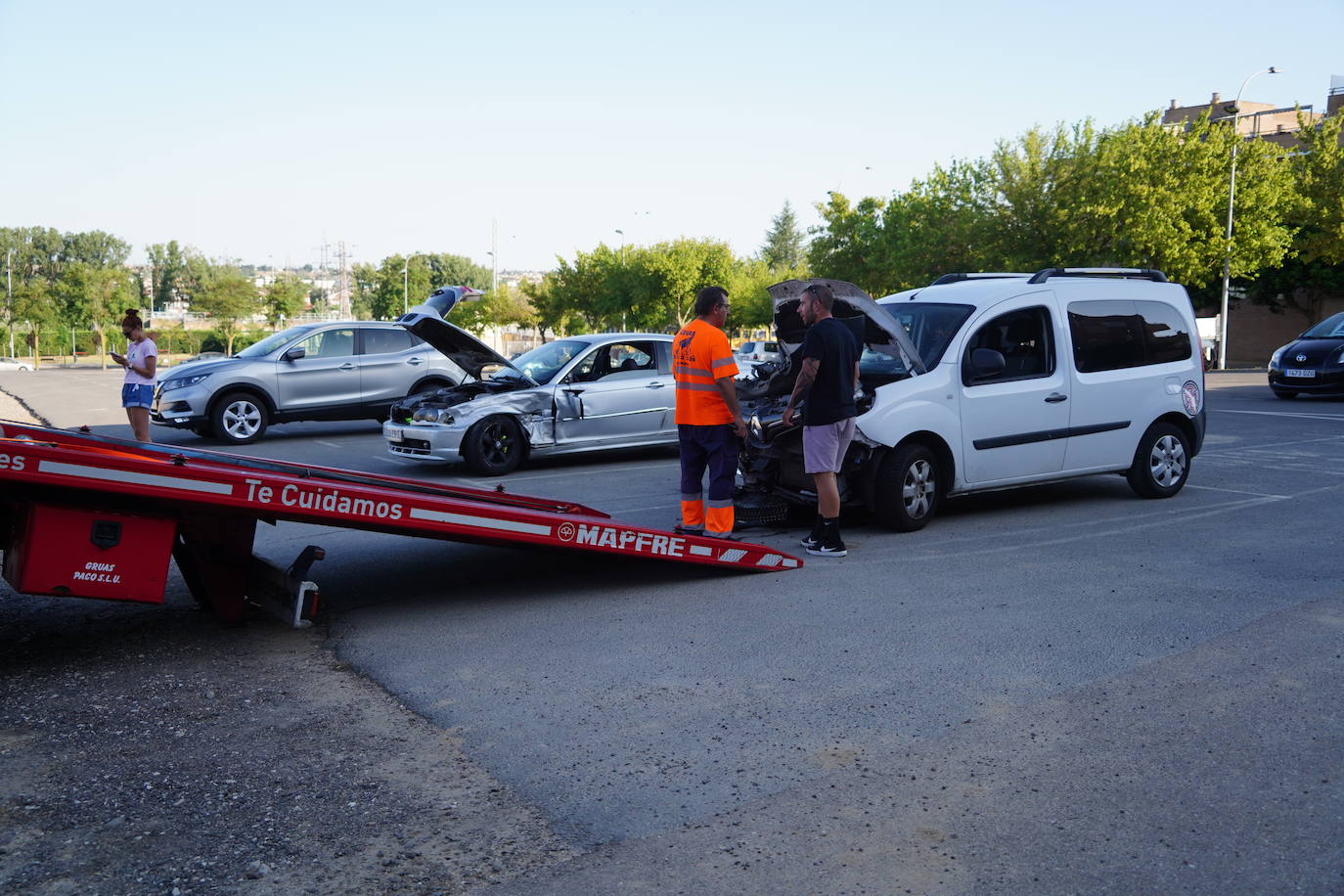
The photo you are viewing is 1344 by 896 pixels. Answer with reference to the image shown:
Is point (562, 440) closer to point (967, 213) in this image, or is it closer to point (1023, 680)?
point (1023, 680)

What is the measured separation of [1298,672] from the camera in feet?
17.3

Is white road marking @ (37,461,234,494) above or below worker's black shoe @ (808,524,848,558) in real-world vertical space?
above

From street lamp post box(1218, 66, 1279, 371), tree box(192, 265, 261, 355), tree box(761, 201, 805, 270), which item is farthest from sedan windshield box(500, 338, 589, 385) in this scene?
tree box(761, 201, 805, 270)

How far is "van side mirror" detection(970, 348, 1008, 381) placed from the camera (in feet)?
28.6

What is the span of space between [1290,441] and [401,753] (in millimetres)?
13763

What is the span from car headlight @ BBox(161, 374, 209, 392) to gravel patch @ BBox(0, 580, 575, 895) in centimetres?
1049

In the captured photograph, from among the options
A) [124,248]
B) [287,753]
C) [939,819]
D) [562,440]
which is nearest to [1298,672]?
[939,819]

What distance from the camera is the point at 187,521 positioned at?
18.3 feet

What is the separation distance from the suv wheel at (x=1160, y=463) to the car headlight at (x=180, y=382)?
12180 millimetres

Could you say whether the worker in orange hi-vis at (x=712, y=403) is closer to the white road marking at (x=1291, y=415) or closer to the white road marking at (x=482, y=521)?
the white road marking at (x=482, y=521)

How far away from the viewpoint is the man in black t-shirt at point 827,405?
7660 mm

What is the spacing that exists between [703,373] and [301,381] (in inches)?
398

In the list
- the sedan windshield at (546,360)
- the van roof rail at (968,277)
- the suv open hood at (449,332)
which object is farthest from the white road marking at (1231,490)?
the suv open hood at (449,332)

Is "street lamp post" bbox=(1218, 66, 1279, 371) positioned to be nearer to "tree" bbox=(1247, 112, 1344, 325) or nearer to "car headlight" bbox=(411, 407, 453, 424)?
"tree" bbox=(1247, 112, 1344, 325)
